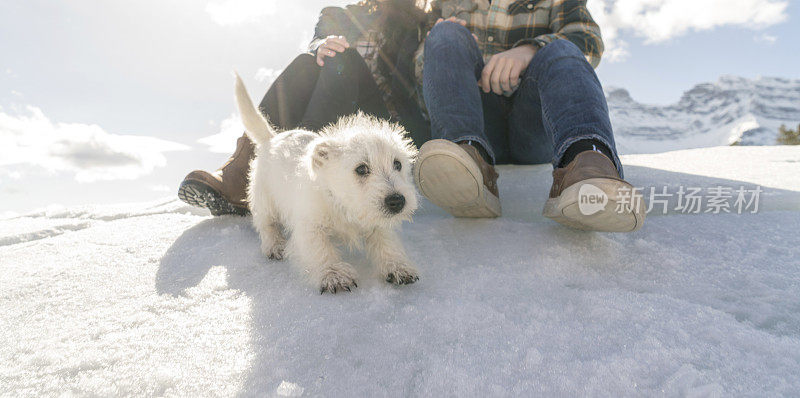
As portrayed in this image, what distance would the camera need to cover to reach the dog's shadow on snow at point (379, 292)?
1083mm

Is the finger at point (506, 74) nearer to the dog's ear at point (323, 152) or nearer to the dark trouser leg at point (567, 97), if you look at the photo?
the dark trouser leg at point (567, 97)

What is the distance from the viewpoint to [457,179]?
1.93 m

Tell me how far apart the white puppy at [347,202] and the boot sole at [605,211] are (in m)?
0.70

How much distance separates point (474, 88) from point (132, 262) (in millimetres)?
2317

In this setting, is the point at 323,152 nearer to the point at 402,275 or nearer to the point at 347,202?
the point at 347,202

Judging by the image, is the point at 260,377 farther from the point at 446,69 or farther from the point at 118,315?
the point at 446,69

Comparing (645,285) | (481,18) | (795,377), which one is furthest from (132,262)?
(481,18)

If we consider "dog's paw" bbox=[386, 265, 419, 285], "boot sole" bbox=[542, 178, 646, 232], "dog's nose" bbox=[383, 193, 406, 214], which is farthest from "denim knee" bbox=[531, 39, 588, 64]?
"dog's paw" bbox=[386, 265, 419, 285]

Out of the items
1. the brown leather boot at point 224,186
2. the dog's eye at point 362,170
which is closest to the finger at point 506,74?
the dog's eye at point 362,170

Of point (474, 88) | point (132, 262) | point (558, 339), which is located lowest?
point (132, 262)

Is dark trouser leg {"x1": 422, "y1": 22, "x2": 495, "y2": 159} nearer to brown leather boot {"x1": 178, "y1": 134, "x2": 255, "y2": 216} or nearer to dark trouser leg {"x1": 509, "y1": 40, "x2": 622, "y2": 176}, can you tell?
dark trouser leg {"x1": 509, "y1": 40, "x2": 622, "y2": 176}

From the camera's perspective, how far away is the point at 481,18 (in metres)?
3.27

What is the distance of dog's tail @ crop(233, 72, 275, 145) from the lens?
264 cm

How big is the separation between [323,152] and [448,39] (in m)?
1.27
